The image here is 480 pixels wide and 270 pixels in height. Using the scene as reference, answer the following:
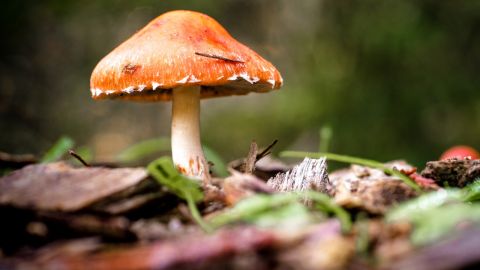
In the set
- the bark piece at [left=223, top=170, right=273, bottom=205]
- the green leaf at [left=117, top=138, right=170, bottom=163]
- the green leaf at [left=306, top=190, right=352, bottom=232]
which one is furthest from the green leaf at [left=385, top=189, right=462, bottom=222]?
the green leaf at [left=117, top=138, right=170, bottom=163]

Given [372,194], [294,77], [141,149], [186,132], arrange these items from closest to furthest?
[372,194], [186,132], [141,149], [294,77]

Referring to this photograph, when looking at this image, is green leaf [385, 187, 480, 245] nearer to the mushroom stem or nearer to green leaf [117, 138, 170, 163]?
the mushroom stem

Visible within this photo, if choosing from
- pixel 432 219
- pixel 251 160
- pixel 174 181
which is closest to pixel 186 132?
pixel 251 160

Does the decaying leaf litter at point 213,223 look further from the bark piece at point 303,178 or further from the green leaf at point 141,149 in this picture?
the green leaf at point 141,149

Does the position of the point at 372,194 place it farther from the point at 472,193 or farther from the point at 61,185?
the point at 61,185

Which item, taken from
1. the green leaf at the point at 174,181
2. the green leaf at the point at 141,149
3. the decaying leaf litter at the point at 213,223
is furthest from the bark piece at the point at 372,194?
the green leaf at the point at 141,149

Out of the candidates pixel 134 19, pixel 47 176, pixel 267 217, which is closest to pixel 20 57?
pixel 134 19

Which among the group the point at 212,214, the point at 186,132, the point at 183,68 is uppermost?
the point at 183,68

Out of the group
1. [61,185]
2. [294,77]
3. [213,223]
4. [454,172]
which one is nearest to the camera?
[213,223]
